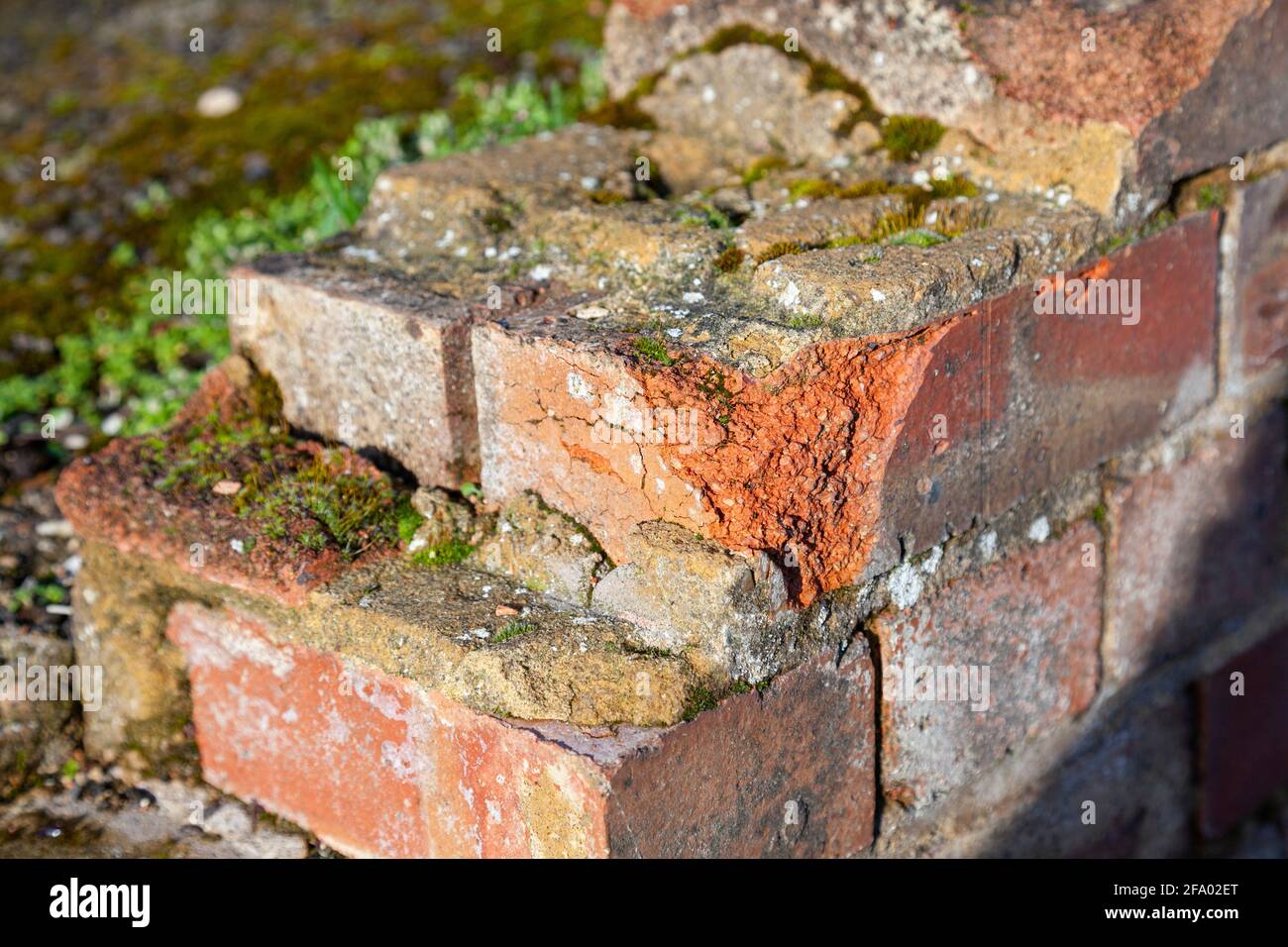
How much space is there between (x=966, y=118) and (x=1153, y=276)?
50cm

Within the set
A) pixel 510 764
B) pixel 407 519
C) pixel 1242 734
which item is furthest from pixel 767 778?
pixel 1242 734

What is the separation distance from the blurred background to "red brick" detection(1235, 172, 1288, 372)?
1.83m

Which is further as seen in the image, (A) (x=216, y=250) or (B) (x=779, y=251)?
(A) (x=216, y=250)

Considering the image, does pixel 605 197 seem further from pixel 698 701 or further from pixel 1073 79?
pixel 698 701

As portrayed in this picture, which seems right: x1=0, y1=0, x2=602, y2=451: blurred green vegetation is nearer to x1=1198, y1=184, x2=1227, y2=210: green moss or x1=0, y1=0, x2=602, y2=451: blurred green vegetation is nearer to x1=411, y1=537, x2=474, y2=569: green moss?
x1=411, y1=537, x2=474, y2=569: green moss

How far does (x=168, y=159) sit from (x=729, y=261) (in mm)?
3095

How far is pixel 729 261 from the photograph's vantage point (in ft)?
8.68

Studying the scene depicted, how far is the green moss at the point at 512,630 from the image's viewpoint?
2.33 metres

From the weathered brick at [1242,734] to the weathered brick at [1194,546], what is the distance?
0.57ft

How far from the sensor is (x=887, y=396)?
2438 mm

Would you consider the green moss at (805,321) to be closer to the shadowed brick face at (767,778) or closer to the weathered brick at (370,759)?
the shadowed brick face at (767,778)

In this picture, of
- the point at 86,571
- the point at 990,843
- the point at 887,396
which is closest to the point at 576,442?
the point at 887,396

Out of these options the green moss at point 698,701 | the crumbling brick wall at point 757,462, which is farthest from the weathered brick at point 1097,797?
the green moss at point 698,701

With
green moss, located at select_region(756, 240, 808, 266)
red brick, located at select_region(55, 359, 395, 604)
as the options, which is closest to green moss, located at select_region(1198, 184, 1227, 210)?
green moss, located at select_region(756, 240, 808, 266)
